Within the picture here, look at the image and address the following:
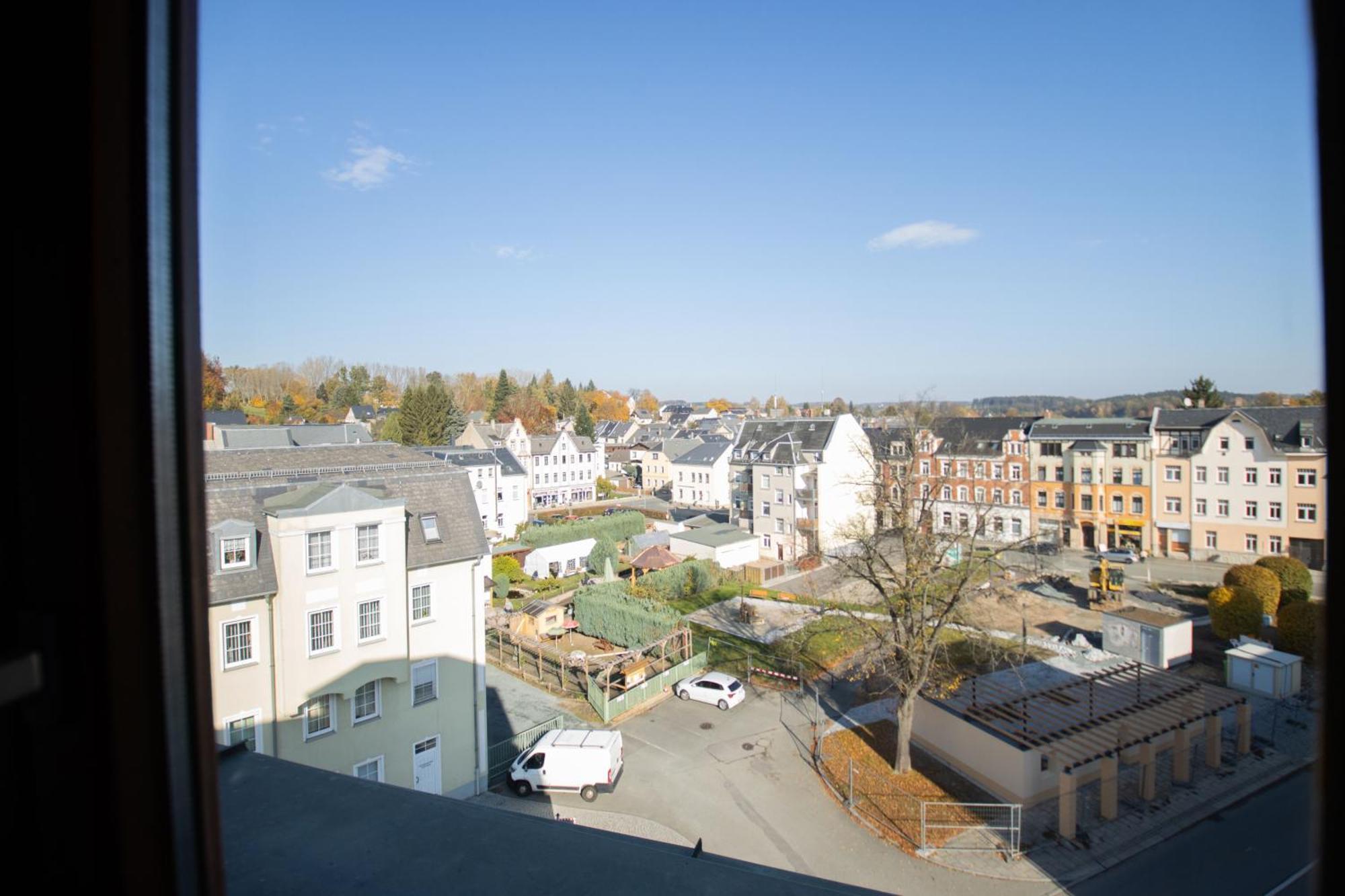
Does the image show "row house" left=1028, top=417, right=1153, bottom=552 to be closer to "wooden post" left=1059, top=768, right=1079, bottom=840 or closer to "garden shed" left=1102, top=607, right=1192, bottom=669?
"garden shed" left=1102, top=607, right=1192, bottom=669

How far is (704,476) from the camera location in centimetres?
3950

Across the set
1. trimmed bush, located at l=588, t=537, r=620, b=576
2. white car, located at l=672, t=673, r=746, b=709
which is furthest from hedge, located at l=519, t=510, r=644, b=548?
white car, located at l=672, t=673, r=746, b=709

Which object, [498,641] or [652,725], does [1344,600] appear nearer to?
[652,725]

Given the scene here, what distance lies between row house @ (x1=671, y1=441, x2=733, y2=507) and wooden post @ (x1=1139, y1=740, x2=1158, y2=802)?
2812 centimetres

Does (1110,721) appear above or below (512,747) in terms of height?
above

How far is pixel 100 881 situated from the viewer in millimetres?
760

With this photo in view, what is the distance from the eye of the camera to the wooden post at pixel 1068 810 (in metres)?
9.07

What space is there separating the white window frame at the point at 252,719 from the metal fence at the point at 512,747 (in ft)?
12.7

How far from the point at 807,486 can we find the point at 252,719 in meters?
Result: 20.2

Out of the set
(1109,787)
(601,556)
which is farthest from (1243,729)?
(601,556)

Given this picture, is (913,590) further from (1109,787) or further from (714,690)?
(714,690)

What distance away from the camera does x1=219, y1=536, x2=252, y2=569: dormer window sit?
8.49 meters

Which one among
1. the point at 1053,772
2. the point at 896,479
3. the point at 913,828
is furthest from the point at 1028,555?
the point at 913,828

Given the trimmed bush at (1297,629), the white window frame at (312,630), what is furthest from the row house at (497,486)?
the trimmed bush at (1297,629)
